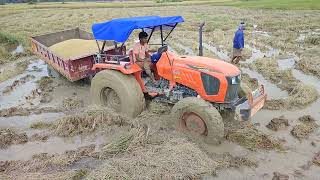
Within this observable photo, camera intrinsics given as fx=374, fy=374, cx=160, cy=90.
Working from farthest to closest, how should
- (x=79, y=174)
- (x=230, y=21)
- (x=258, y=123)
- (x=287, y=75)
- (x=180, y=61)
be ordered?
(x=230, y=21) → (x=287, y=75) → (x=258, y=123) → (x=180, y=61) → (x=79, y=174)

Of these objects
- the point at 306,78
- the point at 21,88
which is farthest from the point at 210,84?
the point at 21,88

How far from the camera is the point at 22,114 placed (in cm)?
875

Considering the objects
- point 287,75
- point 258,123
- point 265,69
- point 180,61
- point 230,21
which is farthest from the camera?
point 230,21

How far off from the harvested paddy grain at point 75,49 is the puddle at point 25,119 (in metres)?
2.12

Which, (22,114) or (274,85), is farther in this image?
(274,85)

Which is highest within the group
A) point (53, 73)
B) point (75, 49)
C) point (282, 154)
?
point (75, 49)

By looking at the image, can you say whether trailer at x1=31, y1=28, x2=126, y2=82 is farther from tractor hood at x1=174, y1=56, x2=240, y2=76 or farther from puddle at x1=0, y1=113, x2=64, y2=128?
tractor hood at x1=174, y1=56, x2=240, y2=76

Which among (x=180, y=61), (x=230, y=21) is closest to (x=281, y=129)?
(x=180, y=61)

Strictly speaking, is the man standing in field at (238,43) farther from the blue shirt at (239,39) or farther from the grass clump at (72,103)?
the grass clump at (72,103)

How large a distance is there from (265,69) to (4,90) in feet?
25.6

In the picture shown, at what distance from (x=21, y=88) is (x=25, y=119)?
2615mm

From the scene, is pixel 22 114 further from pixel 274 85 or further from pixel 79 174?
pixel 274 85

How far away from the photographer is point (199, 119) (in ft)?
21.9

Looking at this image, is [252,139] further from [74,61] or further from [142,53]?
[74,61]
